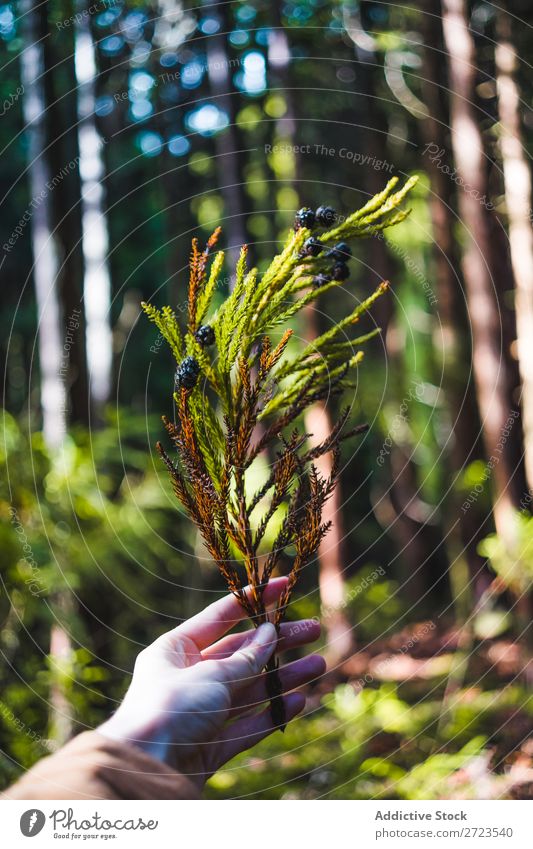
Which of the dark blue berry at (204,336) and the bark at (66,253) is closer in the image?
the dark blue berry at (204,336)

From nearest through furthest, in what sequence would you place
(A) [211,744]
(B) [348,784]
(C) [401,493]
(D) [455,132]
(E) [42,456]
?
(A) [211,744] < (E) [42,456] < (B) [348,784] < (D) [455,132] < (C) [401,493]

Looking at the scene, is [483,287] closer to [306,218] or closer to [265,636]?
[306,218]

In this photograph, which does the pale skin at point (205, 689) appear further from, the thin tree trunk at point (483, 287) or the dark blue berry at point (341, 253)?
the thin tree trunk at point (483, 287)

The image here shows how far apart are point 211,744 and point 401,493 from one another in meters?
5.80

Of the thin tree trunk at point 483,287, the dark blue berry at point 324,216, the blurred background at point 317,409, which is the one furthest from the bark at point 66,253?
the dark blue berry at point 324,216

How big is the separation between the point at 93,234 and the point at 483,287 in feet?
9.99

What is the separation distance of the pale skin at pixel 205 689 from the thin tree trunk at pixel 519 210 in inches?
87.8

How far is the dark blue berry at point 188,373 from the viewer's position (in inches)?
51.2

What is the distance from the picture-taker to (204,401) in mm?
1447

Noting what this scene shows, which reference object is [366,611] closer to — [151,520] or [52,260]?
[151,520]

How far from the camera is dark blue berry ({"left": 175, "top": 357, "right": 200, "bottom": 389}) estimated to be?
1.30 meters

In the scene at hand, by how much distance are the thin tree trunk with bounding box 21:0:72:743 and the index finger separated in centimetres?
189

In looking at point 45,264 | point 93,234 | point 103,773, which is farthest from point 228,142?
point 103,773
